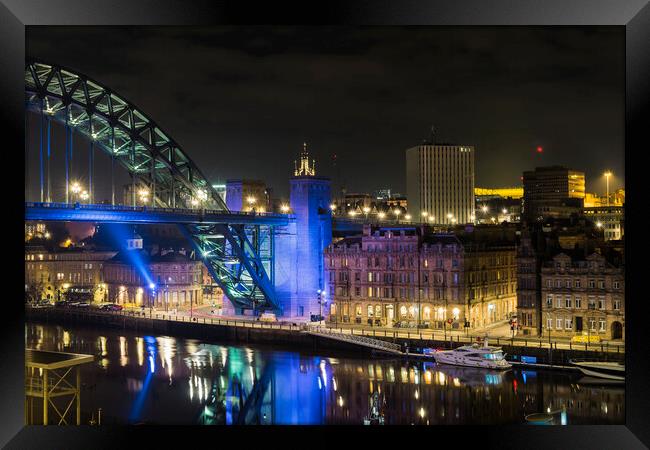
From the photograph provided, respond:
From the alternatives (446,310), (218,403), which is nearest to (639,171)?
(218,403)

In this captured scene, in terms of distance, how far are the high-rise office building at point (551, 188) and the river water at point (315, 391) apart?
34.9 metres

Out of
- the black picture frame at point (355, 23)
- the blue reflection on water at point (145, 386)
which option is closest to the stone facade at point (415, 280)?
the blue reflection on water at point (145, 386)

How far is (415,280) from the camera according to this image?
2281 centimetres

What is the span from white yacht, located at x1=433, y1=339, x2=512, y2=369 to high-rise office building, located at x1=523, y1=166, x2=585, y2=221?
3398cm

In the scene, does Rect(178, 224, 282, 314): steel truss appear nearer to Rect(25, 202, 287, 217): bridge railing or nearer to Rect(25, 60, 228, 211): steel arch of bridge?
Rect(25, 202, 287, 217): bridge railing

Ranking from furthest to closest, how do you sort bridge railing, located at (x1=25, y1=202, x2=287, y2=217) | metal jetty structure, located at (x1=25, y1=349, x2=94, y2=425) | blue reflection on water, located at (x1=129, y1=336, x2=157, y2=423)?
bridge railing, located at (x1=25, y1=202, x2=287, y2=217) → blue reflection on water, located at (x1=129, y1=336, x2=157, y2=423) → metal jetty structure, located at (x1=25, y1=349, x2=94, y2=425)

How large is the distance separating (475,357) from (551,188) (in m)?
39.4

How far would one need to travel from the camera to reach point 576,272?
19766 mm

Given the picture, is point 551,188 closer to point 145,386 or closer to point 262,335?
point 262,335

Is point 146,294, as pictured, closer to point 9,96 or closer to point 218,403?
point 218,403

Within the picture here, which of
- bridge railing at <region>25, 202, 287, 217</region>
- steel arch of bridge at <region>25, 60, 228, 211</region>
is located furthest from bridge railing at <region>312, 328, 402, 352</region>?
steel arch of bridge at <region>25, 60, 228, 211</region>

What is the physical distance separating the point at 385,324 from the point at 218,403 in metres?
8.40

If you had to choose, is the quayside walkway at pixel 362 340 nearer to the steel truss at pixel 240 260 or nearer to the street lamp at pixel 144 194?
the steel truss at pixel 240 260

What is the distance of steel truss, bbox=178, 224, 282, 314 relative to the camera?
25.7 meters
